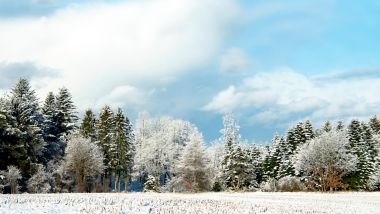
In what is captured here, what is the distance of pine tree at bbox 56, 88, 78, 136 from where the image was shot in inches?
2707

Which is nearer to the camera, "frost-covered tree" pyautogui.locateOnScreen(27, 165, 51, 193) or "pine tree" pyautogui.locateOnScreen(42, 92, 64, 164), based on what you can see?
"frost-covered tree" pyautogui.locateOnScreen(27, 165, 51, 193)

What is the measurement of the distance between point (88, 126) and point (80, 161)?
613 inches

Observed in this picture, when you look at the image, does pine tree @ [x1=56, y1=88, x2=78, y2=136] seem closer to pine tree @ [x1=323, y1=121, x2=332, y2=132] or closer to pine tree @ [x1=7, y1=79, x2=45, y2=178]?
pine tree @ [x1=7, y1=79, x2=45, y2=178]

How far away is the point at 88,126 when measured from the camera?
8069 centimetres

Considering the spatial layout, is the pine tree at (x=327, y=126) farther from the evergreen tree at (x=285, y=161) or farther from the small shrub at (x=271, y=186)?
the small shrub at (x=271, y=186)

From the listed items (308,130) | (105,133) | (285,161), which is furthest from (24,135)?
(308,130)

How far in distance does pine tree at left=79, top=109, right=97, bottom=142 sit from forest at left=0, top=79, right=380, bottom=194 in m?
0.18

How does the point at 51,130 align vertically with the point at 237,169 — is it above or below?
above

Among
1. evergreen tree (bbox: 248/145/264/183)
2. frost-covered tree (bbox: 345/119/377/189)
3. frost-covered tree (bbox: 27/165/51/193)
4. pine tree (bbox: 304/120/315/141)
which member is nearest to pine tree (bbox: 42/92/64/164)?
frost-covered tree (bbox: 27/165/51/193)

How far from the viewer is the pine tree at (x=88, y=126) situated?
80.0 metres

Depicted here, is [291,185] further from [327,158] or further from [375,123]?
[375,123]

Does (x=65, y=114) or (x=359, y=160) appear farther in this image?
(x=359, y=160)

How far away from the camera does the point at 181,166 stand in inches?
3152

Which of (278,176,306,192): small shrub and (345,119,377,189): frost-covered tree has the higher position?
(345,119,377,189): frost-covered tree
